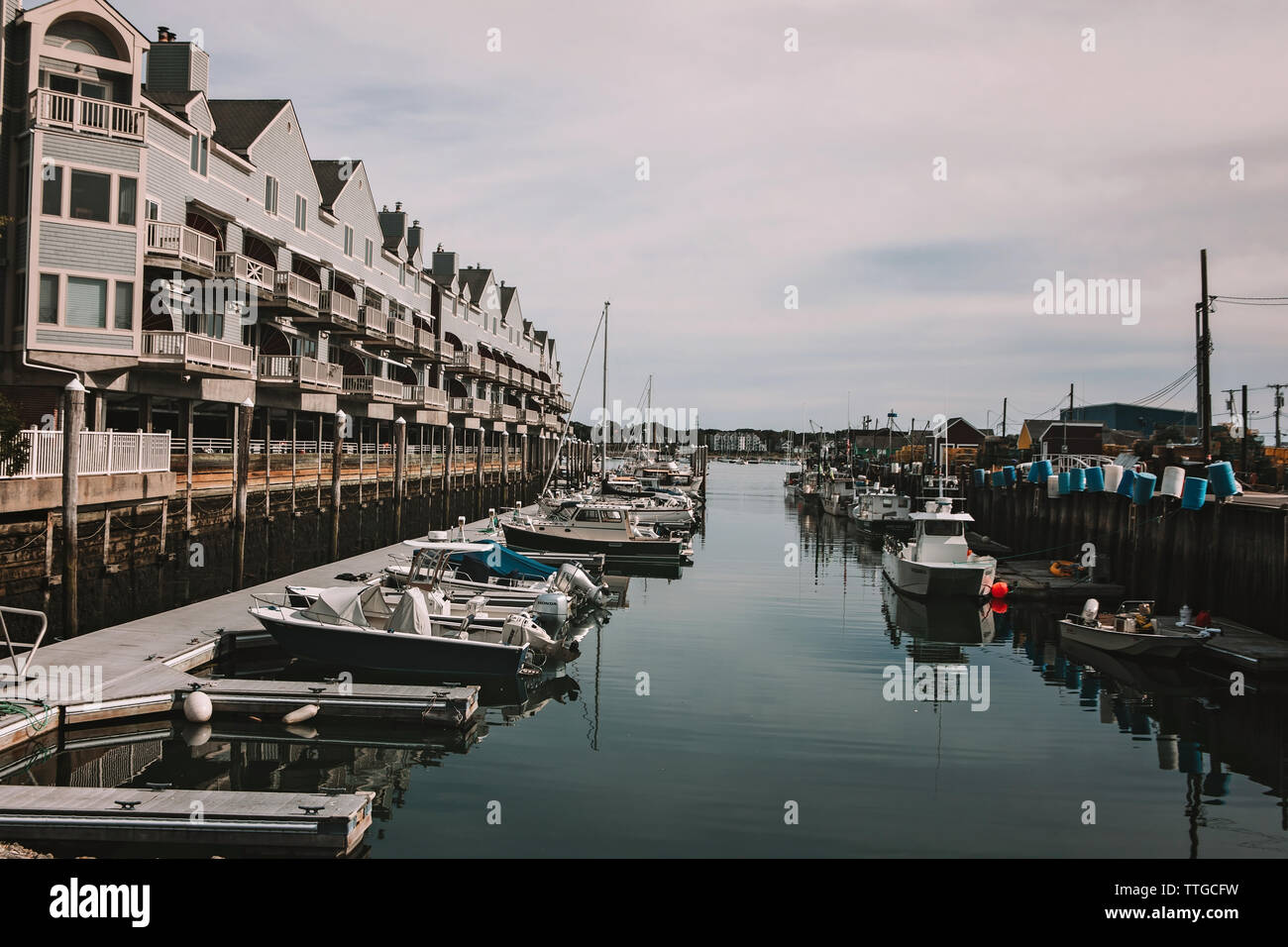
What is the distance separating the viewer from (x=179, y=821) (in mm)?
10578

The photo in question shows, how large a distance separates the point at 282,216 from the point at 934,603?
33807 millimetres

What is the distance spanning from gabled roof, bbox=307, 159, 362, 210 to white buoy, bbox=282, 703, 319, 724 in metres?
39.7

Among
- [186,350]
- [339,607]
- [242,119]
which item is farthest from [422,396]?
[339,607]

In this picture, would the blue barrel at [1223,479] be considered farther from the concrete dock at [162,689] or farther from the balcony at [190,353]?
the balcony at [190,353]

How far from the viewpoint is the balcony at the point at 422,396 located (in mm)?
54719

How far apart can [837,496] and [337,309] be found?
50.0 m

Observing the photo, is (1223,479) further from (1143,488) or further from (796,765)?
(796,765)

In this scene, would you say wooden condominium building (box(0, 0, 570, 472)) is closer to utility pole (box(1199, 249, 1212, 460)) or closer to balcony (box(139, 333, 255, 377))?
balcony (box(139, 333, 255, 377))

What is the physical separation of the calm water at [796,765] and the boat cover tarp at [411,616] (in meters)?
2.41

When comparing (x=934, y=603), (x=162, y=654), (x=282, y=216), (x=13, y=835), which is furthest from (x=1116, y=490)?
(x=282, y=216)

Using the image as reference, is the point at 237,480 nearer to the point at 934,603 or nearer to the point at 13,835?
the point at 13,835

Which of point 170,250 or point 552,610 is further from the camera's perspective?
point 170,250

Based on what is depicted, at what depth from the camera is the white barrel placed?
88.7 feet

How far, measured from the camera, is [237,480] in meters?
28.3
